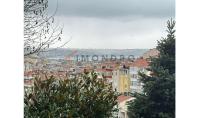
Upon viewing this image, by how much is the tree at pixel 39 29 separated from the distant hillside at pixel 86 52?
5 cm

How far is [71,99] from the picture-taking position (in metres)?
3.34

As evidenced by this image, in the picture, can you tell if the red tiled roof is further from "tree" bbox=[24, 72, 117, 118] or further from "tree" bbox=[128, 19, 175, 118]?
"tree" bbox=[24, 72, 117, 118]

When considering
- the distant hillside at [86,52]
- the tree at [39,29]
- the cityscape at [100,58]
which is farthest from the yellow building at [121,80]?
the tree at [39,29]

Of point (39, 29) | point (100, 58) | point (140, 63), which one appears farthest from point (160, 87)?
point (39, 29)

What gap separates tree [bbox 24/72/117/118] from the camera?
3307 mm

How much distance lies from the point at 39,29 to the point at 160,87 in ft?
2.81

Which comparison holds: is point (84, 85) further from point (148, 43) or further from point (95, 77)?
point (148, 43)

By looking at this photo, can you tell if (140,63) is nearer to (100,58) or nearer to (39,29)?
(100,58)

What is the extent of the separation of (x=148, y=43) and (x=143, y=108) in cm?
42

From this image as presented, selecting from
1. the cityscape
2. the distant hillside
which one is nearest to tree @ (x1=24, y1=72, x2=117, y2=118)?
the cityscape

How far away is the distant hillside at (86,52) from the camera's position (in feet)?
10.8

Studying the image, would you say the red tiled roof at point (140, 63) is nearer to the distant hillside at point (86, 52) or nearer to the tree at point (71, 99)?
the distant hillside at point (86, 52)
